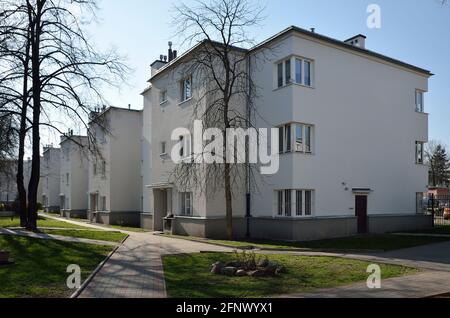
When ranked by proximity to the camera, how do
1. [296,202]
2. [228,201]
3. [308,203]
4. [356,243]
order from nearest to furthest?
[356,243] → [228,201] → [296,202] → [308,203]

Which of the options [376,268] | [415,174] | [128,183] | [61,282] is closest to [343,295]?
[376,268]

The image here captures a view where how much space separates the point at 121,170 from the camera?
36.9m

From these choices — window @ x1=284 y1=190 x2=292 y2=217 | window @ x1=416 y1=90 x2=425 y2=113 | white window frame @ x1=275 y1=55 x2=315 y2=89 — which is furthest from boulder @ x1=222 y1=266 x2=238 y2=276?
window @ x1=416 y1=90 x2=425 y2=113

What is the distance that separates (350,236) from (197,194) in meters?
7.84

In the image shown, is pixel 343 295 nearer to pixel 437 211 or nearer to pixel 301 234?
pixel 301 234

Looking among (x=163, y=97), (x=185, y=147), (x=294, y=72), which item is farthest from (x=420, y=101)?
(x=163, y=97)

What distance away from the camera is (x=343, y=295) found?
29.7ft

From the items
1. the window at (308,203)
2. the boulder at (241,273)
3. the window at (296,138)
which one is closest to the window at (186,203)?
the window at (296,138)

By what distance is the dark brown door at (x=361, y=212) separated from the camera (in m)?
23.2

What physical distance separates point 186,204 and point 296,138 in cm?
754

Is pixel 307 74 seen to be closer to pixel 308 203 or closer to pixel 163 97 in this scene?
pixel 308 203

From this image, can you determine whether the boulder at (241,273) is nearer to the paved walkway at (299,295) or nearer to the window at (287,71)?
the paved walkway at (299,295)

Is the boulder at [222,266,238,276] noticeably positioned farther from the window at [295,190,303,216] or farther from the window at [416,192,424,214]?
the window at [416,192,424,214]

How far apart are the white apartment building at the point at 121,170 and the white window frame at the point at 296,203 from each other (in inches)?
696
